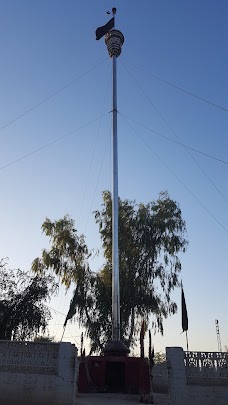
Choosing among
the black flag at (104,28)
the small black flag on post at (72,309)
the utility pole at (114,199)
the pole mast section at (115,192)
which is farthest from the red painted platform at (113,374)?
the black flag at (104,28)

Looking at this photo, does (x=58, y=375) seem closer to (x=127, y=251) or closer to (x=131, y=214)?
(x=127, y=251)

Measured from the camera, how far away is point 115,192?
62.7 ft

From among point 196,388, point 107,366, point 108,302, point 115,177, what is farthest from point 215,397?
point 108,302

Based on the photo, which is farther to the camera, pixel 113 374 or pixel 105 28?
pixel 105 28

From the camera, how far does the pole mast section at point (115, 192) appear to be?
1738 centimetres

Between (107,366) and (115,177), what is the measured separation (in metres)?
9.64

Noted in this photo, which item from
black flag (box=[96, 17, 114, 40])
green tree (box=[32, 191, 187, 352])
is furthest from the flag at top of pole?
green tree (box=[32, 191, 187, 352])

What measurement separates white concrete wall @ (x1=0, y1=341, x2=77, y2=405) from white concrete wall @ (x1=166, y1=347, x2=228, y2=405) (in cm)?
288

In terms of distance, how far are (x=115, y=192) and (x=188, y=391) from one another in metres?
10.6

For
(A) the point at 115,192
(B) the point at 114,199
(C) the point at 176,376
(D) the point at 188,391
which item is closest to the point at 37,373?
(C) the point at 176,376

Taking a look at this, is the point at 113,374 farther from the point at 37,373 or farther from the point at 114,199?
Result: the point at 114,199

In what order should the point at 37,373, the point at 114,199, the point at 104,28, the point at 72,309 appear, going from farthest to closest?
the point at 72,309 → the point at 104,28 → the point at 114,199 → the point at 37,373

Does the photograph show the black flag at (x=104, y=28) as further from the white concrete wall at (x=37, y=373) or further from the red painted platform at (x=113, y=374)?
the white concrete wall at (x=37, y=373)

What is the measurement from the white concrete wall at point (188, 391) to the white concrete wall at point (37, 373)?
2.88 metres
